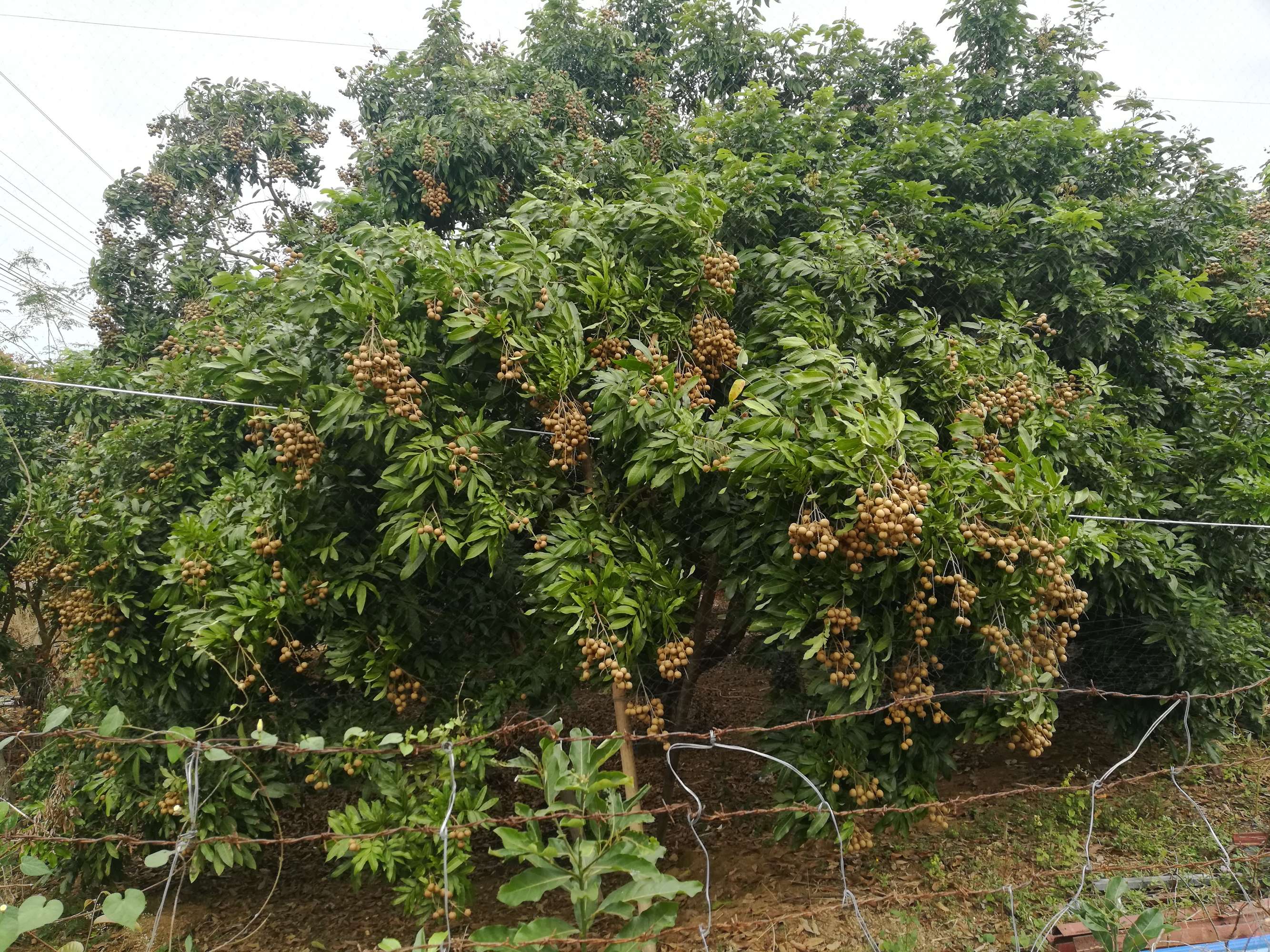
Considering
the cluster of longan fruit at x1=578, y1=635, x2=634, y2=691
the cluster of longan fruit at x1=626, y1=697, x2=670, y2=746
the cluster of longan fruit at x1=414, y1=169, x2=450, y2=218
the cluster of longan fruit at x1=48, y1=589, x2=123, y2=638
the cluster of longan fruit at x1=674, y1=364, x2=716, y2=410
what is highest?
the cluster of longan fruit at x1=414, y1=169, x2=450, y2=218

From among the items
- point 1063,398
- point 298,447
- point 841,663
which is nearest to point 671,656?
point 841,663

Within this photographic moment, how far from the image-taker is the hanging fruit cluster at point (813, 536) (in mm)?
2146

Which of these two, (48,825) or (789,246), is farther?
(48,825)

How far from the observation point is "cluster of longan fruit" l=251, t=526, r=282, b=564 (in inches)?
107

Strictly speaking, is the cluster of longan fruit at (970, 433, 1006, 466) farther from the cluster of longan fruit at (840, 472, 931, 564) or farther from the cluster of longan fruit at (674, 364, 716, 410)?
the cluster of longan fruit at (674, 364, 716, 410)

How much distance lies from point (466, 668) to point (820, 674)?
58.4 inches

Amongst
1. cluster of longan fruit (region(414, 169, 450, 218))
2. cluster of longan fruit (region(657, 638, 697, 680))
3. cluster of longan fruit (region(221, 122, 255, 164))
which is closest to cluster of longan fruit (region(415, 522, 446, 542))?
cluster of longan fruit (region(657, 638, 697, 680))

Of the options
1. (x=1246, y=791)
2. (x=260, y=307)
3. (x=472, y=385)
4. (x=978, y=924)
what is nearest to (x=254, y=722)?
(x=472, y=385)

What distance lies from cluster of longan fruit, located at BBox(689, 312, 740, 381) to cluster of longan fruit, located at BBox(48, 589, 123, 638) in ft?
9.48

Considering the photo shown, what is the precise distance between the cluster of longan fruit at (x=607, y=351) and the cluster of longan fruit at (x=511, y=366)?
0.34 m

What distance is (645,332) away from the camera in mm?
2969

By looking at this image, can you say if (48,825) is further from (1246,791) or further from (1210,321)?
(1210,321)

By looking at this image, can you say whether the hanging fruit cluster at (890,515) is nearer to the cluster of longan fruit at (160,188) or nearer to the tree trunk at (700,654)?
the tree trunk at (700,654)

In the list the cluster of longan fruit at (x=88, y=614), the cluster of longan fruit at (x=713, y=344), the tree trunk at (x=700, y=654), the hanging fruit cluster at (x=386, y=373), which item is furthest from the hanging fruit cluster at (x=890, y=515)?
the cluster of longan fruit at (x=88, y=614)
